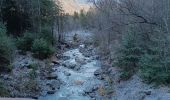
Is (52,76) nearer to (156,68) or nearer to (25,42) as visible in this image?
(25,42)

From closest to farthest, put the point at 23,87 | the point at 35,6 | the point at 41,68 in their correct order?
the point at 23,87, the point at 41,68, the point at 35,6

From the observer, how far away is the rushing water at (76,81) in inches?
856

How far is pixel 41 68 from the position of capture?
2773 cm

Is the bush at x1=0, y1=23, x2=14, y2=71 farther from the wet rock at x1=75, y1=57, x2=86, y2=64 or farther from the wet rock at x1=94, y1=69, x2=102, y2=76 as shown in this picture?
the wet rock at x1=75, y1=57, x2=86, y2=64

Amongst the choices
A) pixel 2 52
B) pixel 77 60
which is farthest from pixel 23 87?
pixel 77 60

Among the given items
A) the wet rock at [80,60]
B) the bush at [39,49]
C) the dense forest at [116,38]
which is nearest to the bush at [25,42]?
the dense forest at [116,38]

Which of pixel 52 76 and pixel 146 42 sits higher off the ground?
pixel 146 42

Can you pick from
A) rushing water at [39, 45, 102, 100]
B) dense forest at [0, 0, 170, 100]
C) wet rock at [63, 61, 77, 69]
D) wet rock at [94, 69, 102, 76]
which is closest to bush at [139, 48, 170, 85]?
dense forest at [0, 0, 170, 100]

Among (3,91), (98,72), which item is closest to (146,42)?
(98,72)

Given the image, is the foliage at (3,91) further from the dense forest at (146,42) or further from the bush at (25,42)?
Result: the bush at (25,42)

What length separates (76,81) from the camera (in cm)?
2550

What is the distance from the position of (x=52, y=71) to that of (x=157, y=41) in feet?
35.8

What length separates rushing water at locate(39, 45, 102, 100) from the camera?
21.8 meters

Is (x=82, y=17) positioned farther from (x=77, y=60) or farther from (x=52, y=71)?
(x=52, y=71)
